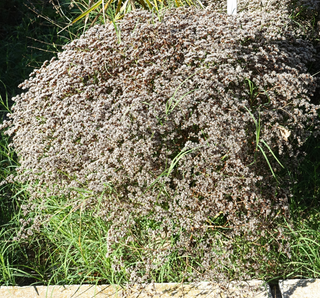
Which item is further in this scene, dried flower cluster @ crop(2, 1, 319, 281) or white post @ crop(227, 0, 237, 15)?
white post @ crop(227, 0, 237, 15)

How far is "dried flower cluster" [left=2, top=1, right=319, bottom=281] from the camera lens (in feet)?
7.50

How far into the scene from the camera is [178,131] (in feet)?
8.04

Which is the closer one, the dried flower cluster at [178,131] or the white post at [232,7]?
the dried flower cluster at [178,131]

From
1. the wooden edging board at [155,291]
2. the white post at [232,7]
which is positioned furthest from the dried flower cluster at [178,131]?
the white post at [232,7]

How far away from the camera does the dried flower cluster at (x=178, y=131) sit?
90.0 inches

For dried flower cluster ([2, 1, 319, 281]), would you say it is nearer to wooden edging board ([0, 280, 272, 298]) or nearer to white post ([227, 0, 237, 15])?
wooden edging board ([0, 280, 272, 298])

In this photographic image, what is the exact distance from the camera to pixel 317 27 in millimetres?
3432

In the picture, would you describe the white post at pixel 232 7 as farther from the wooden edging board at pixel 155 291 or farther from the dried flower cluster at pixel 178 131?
the wooden edging board at pixel 155 291

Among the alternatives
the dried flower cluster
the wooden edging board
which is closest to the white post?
the dried flower cluster

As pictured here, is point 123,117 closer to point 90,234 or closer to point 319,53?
point 90,234

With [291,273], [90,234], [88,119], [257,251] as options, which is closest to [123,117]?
[88,119]

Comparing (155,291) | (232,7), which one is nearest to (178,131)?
(155,291)

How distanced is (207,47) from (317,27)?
147 cm

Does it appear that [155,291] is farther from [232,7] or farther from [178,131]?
[232,7]
